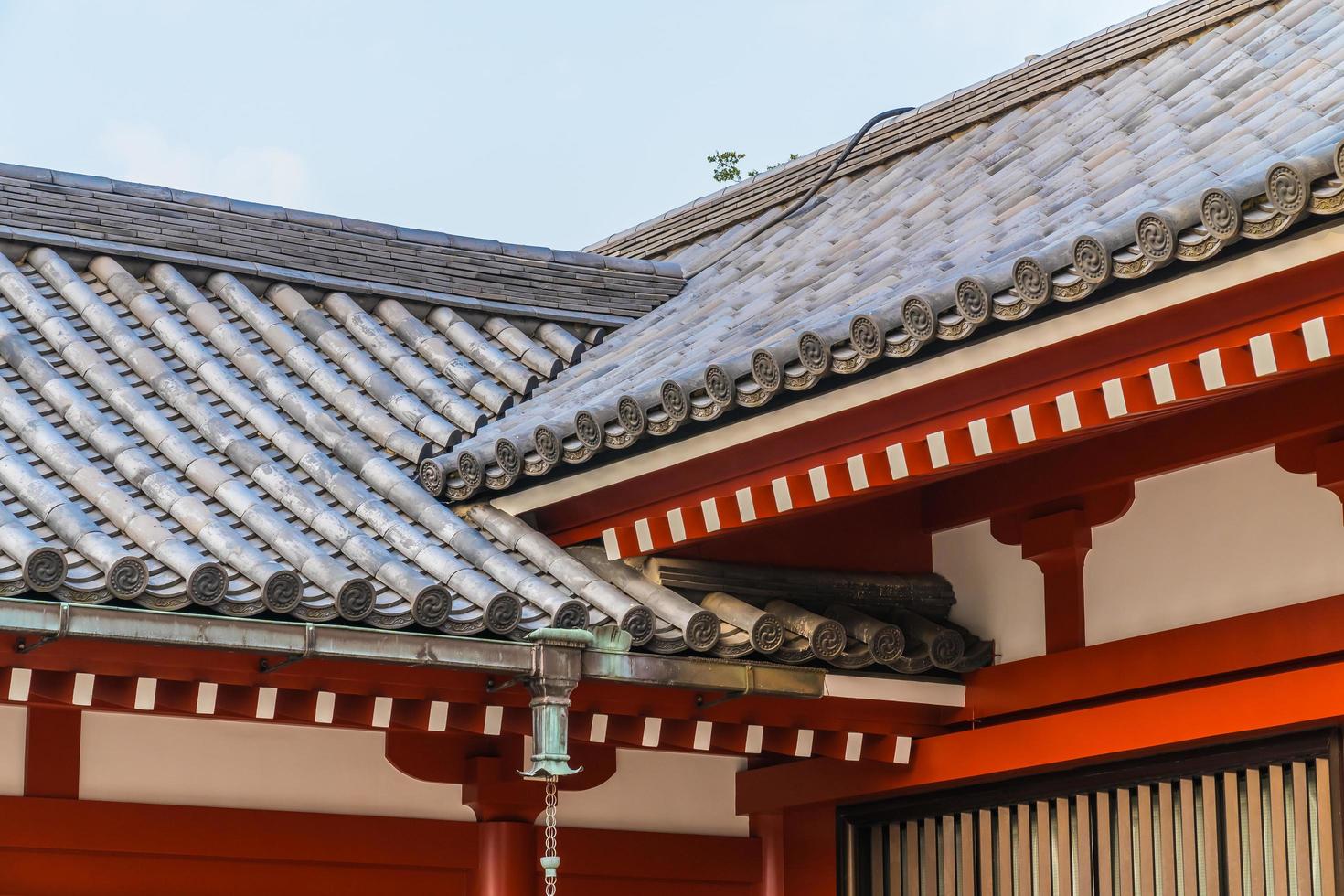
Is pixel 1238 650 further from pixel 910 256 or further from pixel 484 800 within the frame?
pixel 484 800

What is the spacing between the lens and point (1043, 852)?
595 cm

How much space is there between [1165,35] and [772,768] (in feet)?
10.2

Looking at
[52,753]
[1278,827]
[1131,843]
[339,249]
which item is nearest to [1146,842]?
[1131,843]

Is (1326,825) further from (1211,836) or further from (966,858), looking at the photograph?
(966,858)

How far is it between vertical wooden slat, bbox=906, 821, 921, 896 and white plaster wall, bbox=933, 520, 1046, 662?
0.64m

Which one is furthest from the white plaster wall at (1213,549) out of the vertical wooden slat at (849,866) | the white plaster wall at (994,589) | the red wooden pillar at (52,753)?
the red wooden pillar at (52,753)

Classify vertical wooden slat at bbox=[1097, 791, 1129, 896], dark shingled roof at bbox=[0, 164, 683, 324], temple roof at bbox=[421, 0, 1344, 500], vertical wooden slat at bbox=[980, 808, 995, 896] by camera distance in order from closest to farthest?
temple roof at bbox=[421, 0, 1344, 500] → vertical wooden slat at bbox=[1097, 791, 1129, 896] → vertical wooden slat at bbox=[980, 808, 995, 896] → dark shingled roof at bbox=[0, 164, 683, 324]

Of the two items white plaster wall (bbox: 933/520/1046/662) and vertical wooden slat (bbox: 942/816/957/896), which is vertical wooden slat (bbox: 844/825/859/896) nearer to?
vertical wooden slat (bbox: 942/816/957/896)

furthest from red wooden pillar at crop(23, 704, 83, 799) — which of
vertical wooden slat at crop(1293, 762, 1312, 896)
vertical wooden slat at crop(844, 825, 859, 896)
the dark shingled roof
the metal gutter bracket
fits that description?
vertical wooden slat at crop(1293, 762, 1312, 896)

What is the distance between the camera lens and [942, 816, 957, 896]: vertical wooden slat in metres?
6.26

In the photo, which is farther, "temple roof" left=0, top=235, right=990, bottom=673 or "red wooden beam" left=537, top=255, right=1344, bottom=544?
"temple roof" left=0, top=235, right=990, bottom=673

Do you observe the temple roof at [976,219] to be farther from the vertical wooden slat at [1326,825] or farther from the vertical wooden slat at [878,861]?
the vertical wooden slat at [878,861]

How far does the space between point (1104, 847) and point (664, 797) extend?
1.63m

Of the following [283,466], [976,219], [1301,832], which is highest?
[976,219]
